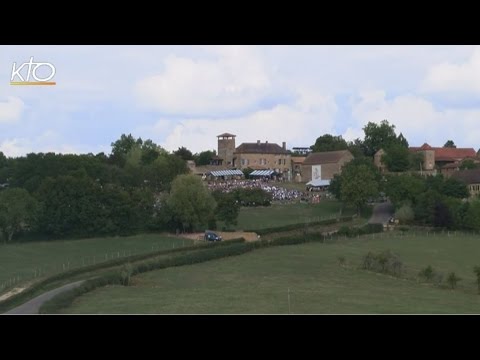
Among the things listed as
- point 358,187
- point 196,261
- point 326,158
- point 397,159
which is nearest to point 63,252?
point 196,261

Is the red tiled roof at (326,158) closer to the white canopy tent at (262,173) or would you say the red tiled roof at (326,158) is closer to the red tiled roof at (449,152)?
the white canopy tent at (262,173)

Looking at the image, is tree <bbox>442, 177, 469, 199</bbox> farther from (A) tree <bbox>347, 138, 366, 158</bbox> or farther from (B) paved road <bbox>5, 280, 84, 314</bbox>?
(B) paved road <bbox>5, 280, 84, 314</bbox>

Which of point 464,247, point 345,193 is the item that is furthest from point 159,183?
point 464,247

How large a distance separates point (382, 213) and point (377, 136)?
84.8ft

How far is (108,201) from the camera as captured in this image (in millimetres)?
32094

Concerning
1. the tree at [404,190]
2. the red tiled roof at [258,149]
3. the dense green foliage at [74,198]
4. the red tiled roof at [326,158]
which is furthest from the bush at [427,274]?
the red tiled roof at [258,149]

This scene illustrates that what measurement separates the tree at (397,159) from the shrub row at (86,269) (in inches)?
1201

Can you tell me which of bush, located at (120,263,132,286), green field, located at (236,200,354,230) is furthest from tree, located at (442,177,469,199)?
bush, located at (120,263,132,286)

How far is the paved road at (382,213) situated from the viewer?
38.7 meters

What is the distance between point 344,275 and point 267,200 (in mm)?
20783

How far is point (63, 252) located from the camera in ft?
84.2

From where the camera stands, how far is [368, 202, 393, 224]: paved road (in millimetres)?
38719

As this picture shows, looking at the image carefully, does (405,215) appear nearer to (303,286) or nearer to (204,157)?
(303,286)

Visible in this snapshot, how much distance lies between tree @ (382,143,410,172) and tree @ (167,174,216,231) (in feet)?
91.8
